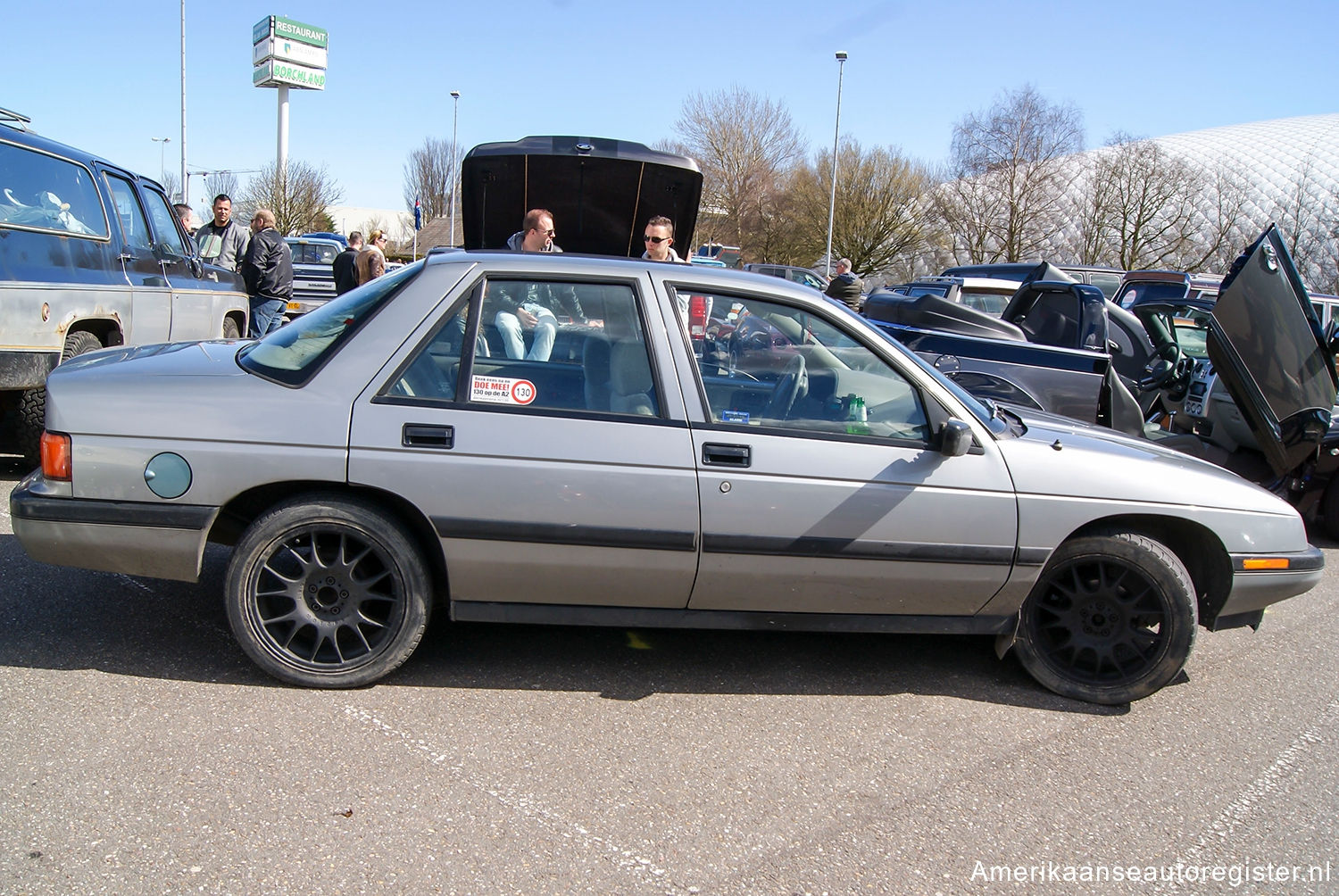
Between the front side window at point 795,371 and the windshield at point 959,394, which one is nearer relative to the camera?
the front side window at point 795,371

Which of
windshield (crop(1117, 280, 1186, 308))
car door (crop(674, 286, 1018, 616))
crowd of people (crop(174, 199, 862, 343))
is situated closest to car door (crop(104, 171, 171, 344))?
crowd of people (crop(174, 199, 862, 343))

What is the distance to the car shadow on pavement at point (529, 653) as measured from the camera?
3.55m

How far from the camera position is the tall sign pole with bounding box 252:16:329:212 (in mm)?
55844

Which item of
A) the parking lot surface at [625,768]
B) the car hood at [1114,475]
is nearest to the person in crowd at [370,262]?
the parking lot surface at [625,768]

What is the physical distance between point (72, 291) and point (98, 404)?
3.22m

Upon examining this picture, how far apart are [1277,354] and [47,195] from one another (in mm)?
7434

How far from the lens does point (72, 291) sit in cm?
588

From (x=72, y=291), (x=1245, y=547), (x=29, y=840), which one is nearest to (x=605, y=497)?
(x=29, y=840)

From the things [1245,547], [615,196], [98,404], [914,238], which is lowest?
[1245,547]

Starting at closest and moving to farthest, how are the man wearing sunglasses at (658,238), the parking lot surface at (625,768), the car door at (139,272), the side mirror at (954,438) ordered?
1. the parking lot surface at (625,768)
2. the side mirror at (954,438)
3. the man wearing sunglasses at (658,238)
4. the car door at (139,272)

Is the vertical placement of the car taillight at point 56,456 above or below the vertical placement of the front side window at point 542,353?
below

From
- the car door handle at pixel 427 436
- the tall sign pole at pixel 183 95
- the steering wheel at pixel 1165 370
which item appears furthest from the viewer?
the tall sign pole at pixel 183 95

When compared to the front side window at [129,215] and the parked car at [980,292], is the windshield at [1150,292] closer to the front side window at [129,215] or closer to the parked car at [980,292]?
the parked car at [980,292]

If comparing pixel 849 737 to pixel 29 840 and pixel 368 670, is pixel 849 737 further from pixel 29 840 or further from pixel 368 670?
pixel 29 840
